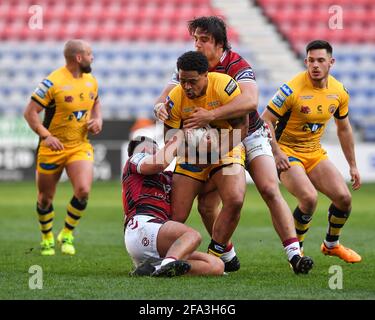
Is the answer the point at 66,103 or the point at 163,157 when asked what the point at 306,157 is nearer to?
the point at 163,157

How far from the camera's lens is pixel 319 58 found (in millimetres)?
8688

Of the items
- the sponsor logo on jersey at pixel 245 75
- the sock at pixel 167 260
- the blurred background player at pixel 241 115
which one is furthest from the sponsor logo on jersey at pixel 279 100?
the sock at pixel 167 260

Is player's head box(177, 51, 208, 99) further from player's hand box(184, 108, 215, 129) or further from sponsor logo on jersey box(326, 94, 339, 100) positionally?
sponsor logo on jersey box(326, 94, 339, 100)

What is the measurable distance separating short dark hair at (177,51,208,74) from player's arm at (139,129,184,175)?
59cm

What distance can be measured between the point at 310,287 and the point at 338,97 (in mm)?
2686

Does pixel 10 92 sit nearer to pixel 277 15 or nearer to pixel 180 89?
pixel 277 15

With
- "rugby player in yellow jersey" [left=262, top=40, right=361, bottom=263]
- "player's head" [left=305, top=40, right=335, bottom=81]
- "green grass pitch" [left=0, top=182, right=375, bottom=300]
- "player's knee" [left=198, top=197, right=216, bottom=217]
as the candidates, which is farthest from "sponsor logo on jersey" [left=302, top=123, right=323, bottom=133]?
"player's knee" [left=198, top=197, right=216, bottom=217]

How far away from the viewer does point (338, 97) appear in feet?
29.0

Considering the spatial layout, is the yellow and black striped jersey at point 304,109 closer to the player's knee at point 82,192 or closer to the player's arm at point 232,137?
the player's arm at point 232,137

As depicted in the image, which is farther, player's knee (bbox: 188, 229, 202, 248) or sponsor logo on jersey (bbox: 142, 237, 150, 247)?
sponsor logo on jersey (bbox: 142, 237, 150, 247)

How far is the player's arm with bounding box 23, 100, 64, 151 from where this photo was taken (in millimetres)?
9711

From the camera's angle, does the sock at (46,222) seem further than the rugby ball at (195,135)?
Yes

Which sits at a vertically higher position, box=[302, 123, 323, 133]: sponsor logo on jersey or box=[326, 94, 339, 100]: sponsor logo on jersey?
box=[326, 94, 339, 100]: sponsor logo on jersey

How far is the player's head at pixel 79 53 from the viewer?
32.9ft
